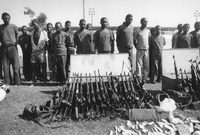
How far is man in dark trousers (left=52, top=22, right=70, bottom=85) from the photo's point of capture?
7887mm

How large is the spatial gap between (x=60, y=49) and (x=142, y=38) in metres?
3.14

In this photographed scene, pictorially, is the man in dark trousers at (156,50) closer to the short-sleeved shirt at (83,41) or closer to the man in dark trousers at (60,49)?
the short-sleeved shirt at (83,41)

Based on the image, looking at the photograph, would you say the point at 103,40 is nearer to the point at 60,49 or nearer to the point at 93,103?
the point at 60,49

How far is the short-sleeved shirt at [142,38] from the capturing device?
26.8ft

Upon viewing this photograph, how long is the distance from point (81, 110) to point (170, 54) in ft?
12.4

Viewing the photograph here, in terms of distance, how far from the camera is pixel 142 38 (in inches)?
321

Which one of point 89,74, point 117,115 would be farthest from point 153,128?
point 89,74

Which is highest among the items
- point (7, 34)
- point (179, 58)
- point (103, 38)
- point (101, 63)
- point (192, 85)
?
point (7, 34)

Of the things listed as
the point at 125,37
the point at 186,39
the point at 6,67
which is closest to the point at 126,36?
the point at 125,37

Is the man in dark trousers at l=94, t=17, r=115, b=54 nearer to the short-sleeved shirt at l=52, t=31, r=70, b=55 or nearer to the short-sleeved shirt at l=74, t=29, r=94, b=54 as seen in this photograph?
the short-sleeved shirt at l=74, t=29, r=94, b=54

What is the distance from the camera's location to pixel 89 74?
6355 mm

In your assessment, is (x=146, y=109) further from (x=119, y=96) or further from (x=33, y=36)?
(x=33, y=36)

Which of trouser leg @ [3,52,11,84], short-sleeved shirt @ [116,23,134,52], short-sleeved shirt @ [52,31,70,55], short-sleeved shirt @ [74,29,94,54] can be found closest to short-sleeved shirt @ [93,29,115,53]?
short-sleeved shirt @ [74,29,94,54]

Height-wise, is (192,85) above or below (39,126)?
above
